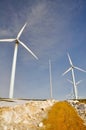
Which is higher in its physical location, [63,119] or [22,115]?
[22,115]

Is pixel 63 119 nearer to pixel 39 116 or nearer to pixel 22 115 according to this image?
pixel 39 116

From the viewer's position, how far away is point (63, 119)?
74.6ft

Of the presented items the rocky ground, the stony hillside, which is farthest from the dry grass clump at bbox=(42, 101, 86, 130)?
the rocky ground

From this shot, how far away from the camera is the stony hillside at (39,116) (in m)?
20.6

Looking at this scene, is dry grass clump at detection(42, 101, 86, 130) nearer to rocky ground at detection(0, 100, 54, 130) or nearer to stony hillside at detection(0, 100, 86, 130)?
stony hillside at detection(0, 100, 86, 130)

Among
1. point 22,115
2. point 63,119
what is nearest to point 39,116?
point 22,115

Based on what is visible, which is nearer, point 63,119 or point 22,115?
point 22,115

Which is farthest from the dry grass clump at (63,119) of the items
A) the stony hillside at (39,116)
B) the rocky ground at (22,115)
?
Result: the rocky ground at (22,115)

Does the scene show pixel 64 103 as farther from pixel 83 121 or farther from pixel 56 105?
pixel 83 121

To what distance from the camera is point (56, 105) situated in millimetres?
25844

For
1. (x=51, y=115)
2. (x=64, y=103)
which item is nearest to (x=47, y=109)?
(x=51, y=115)

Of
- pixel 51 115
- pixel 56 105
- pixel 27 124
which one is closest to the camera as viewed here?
pixel 27 124

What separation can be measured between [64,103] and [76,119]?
3809mm

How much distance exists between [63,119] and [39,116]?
2742 mm
